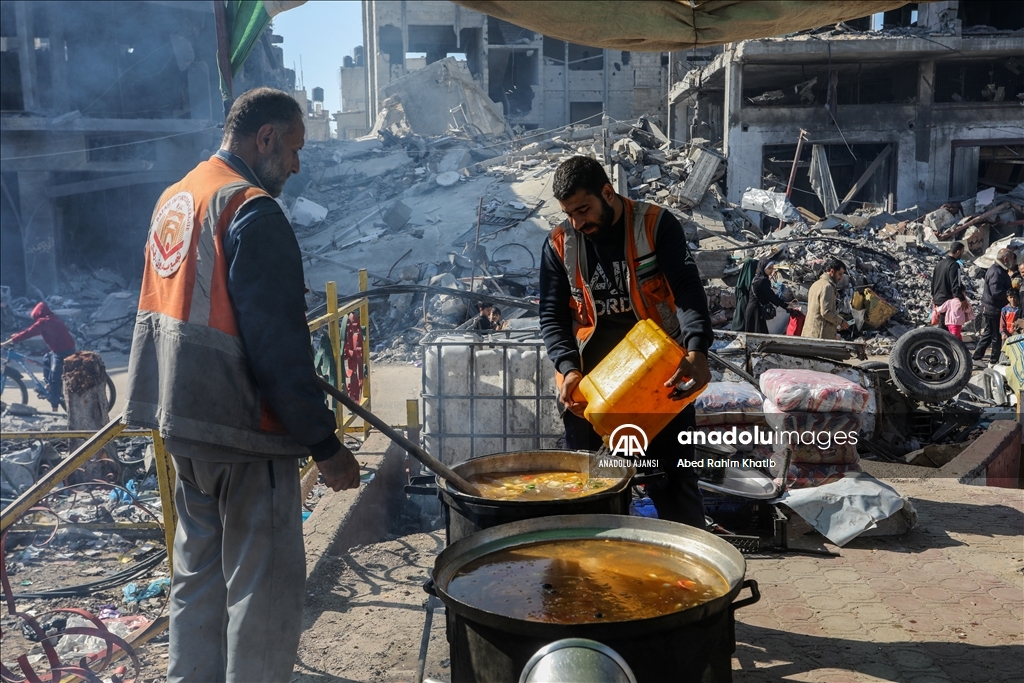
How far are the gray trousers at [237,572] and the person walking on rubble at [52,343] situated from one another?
9.61 metres

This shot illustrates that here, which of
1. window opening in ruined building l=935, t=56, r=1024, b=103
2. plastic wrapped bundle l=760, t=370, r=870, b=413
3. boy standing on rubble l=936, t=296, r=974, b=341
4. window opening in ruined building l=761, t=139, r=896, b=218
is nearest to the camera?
plastic wrapped bundle l=760, t=370, r=870, b=413

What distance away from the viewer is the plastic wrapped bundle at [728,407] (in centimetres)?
546

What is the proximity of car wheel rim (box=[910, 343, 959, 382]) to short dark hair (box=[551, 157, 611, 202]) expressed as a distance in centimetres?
680

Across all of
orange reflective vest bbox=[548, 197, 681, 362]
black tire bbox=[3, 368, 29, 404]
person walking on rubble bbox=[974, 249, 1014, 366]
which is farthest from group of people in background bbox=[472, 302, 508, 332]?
person walking on rubble bbox=[974, 249, 1014, 366]

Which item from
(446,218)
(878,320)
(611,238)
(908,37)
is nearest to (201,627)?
(611,238)

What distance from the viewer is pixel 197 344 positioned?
8.04 ft

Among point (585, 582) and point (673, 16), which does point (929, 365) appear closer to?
point (673, 16)

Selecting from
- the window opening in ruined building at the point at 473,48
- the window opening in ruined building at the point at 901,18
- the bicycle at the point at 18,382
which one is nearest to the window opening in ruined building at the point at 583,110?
the window opening in ruined building at the point at 473,48

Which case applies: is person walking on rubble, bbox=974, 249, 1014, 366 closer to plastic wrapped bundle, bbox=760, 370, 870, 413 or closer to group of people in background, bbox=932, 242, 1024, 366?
group of people in background, bbox=932, 242, 1024, 366

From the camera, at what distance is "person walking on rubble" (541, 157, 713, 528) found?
10.8 feet

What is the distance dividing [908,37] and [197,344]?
923 inches

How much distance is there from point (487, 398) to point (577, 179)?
2.48m

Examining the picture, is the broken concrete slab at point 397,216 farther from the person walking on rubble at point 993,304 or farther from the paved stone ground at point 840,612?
the paved stone ground at point 840,612

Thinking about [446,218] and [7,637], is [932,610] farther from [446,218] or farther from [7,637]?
[446,218]
